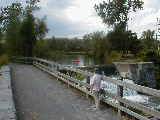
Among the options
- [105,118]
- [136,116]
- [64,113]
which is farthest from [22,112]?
[136,116]

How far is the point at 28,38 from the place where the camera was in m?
39.7

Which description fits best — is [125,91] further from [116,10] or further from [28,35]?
[116,10]

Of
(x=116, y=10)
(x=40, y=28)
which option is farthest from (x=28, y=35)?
(x=116, y=10)

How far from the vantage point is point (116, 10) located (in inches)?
2248

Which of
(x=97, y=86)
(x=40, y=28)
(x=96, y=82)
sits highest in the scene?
(x=40, y=28)

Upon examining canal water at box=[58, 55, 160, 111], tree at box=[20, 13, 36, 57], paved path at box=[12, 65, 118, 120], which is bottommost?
canal water at box=[58, 55, 160, 111]

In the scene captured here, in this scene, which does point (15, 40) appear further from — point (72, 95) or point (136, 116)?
point (136, 116)

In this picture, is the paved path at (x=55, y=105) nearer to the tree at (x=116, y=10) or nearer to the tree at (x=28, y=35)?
the tree at (x=28, y=35)

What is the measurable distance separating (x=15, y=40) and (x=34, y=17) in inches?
135

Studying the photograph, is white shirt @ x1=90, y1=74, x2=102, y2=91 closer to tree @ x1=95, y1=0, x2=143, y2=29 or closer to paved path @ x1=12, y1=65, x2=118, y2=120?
paved path @ x1=12, y1=65, x2=118, y2=120

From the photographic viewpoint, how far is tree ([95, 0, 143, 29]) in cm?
5650

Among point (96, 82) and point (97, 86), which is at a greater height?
→ point (96, 82)

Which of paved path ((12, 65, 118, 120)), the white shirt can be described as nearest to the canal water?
the white shirt

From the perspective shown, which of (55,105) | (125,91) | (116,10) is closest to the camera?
(55,105)
